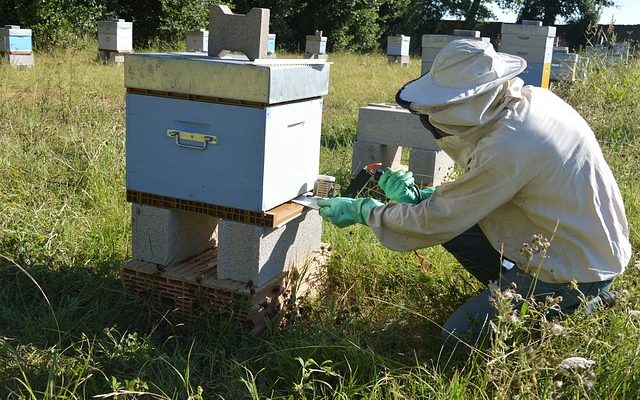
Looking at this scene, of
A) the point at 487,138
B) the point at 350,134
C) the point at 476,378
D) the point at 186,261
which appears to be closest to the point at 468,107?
the point at 487,138

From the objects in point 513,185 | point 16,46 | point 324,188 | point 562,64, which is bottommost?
point 324,188

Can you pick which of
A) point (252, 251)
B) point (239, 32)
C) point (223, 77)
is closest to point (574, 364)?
point (252, 251)

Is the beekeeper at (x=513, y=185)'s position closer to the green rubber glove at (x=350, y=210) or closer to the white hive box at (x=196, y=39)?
the green rubber glove at (x=350, y=210)

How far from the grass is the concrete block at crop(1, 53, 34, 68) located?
27.2 feet

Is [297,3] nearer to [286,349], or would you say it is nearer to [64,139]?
[64,139]

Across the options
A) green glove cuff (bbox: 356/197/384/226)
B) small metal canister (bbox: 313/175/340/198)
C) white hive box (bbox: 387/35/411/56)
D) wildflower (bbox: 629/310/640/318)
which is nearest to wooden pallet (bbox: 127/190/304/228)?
small metal canister (bbox: 313/175/340/198)

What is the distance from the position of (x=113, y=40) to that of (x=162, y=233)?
41.5ft

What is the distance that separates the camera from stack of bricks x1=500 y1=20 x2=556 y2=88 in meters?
9.09

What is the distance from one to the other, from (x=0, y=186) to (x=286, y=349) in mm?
2628

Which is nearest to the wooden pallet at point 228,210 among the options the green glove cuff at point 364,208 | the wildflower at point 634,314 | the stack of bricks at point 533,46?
the green glove cuff at point 364,208

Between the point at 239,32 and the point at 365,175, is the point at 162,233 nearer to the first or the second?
the point at 239,32

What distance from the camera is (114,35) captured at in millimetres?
14688

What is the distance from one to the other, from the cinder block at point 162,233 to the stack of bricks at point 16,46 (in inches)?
403

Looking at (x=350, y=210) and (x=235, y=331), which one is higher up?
(x=350, y=210)
